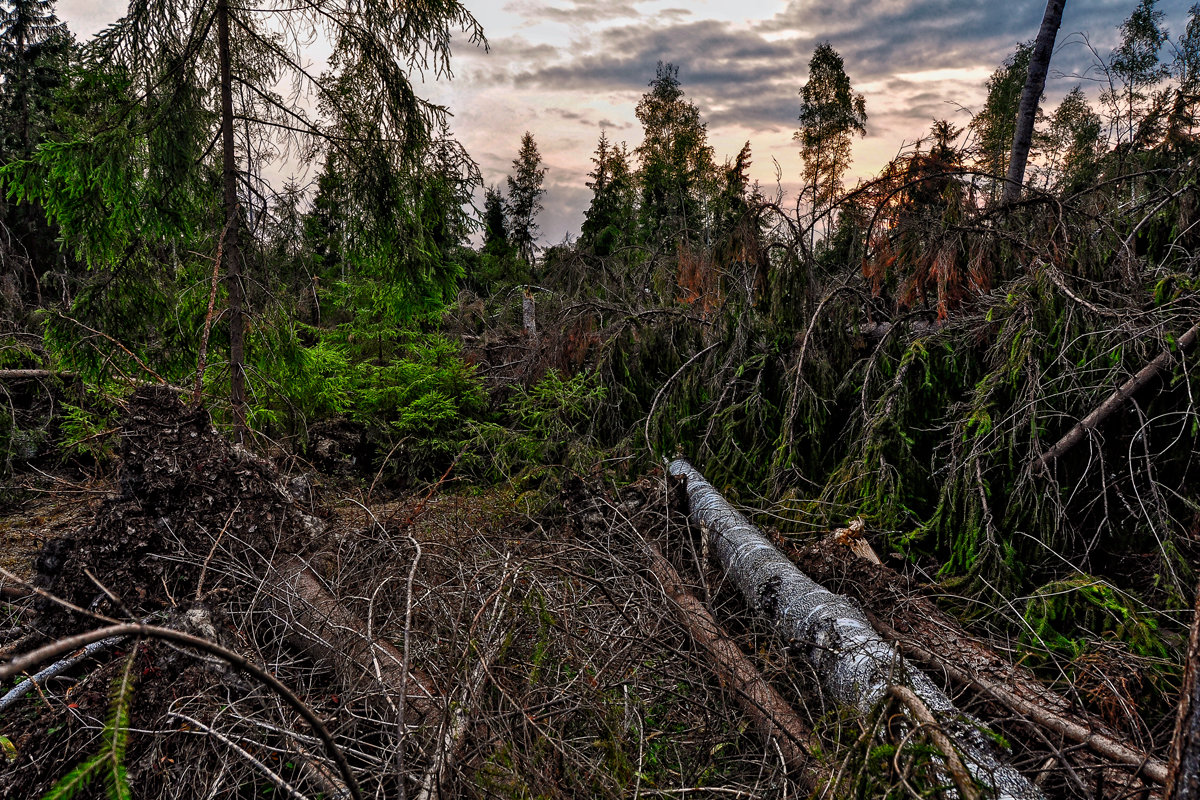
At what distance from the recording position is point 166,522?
330 centimetres

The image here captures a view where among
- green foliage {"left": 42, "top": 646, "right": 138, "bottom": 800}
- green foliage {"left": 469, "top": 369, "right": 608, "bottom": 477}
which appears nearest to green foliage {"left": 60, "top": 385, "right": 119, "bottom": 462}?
green foliage {"left": 469, "top": 369, "right": 608, "bottom": 477}

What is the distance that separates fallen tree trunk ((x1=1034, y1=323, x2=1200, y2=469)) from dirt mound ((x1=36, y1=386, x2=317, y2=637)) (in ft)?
14.7

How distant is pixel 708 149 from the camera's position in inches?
993

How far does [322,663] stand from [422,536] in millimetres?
1293

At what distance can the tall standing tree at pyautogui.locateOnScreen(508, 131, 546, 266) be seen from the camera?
29625 mm

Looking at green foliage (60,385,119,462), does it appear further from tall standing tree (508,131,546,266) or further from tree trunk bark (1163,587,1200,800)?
tall standing tree (508,131,546,266)

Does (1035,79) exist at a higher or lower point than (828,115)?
lower

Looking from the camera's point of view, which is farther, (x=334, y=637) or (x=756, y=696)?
(x=334, y=637)

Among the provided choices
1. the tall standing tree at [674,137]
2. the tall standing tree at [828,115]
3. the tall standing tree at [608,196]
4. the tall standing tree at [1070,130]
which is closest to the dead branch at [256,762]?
the tall standing tree at [1070,130]

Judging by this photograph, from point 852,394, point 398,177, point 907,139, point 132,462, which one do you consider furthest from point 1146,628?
point 398,177

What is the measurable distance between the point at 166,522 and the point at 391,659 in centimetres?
175

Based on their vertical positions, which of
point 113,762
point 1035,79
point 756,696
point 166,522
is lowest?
point 756,696

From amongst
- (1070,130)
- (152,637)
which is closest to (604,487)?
(152,637)

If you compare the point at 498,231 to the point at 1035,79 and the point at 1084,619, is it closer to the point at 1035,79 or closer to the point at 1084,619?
the point at 1035,79
